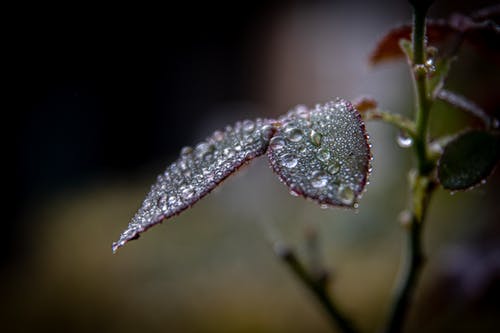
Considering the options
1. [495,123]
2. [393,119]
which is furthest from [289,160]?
[495,123]

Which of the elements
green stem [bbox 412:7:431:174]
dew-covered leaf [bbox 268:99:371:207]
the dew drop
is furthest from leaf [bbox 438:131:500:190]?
the dew drop

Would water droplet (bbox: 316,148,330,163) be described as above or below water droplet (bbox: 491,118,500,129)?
above

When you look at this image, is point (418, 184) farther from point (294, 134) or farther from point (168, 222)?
point (168, 222)

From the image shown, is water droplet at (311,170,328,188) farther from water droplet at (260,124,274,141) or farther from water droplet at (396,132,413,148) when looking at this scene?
water droplet at (396,132,413,148)

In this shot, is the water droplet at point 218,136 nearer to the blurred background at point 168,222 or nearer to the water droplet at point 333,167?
the water droplet at point 333,167

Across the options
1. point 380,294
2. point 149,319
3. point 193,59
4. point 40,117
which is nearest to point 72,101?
point 40,117

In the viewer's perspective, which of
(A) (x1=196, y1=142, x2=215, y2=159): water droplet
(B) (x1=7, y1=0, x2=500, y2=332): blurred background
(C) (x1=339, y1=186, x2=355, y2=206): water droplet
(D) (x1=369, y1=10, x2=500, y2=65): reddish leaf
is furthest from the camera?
(B) (x1=7, y1=0, x2=500, y2=332): blurred background
